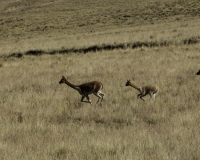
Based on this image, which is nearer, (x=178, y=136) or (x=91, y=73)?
(x=178, y=136)

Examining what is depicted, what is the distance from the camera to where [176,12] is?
1954 inches

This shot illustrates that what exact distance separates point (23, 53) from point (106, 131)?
22428 millimetres

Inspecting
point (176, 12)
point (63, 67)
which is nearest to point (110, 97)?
point (63, 67)

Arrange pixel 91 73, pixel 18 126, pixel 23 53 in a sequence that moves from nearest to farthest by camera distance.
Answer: pixel 18 126 < pixel 91 73 < pixel 23 53

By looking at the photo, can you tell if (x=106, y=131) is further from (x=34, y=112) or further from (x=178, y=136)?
(x=34, y=112)

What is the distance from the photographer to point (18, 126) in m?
8.54

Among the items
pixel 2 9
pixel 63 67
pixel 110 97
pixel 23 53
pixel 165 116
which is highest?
pixel 165 116

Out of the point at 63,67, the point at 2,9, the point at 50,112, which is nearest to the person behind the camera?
the point at 50,112

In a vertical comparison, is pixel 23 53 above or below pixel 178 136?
below

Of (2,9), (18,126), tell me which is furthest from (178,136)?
(2,9)

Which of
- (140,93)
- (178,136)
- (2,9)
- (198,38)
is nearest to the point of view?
→ (178,136)

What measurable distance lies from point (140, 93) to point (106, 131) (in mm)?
3930

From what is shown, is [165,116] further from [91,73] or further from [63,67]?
[63,67]

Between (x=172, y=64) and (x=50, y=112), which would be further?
(x=172, y=64)
